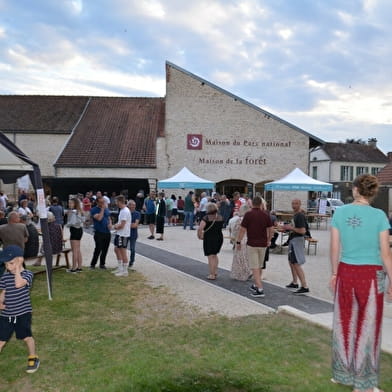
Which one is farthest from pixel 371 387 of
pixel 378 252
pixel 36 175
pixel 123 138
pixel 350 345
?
pixel 123 138

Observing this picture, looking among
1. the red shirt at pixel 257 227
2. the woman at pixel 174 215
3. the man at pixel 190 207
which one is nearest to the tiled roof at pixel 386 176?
the man at pixel 190 207

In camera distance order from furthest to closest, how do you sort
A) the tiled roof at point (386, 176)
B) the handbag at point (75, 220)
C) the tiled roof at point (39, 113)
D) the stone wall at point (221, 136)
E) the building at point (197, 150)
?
1. the tiled roof at point (39, 113)
2. the stone wall at point (221, 136)
3. the building at point (197, 150)
4. the tiled roof at point (386, 176)
5. the handbag at point (75, 220)

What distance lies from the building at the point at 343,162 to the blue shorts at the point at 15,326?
1702 inches

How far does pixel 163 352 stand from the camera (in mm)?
4805

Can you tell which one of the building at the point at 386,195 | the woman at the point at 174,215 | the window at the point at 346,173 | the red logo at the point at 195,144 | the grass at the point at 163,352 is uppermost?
the red logo at the point at 195,144

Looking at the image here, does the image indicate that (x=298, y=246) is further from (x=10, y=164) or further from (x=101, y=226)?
(x=10, y=164)

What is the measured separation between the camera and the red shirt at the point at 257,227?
745 cm

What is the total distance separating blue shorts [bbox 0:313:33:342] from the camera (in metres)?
4.27

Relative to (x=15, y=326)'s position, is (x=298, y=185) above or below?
above

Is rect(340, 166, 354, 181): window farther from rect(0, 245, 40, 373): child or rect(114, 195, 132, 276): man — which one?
rect(0, 245, 40, 373): child

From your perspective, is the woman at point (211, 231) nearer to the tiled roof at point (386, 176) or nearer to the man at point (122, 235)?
the man at point (122, 235)

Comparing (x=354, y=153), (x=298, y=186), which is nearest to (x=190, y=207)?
(x=298, y=186)

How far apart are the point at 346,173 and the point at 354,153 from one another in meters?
2.90

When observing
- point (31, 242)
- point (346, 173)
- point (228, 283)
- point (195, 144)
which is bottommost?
point (228, 283)
